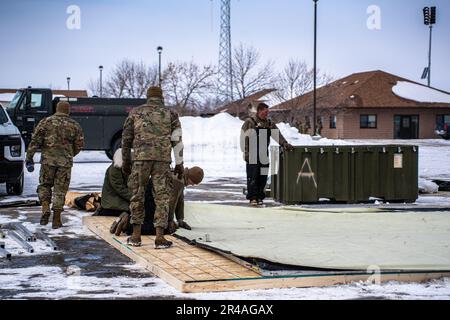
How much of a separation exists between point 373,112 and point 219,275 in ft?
166

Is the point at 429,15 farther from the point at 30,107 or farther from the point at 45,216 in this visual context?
the point at 30,107

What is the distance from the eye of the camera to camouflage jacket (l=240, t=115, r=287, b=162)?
1373 cm

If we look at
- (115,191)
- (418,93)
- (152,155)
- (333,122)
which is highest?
(418,93)

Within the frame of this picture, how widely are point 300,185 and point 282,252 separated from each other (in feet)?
19.7

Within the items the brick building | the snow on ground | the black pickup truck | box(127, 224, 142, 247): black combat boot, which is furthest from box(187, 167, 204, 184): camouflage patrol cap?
the brick building

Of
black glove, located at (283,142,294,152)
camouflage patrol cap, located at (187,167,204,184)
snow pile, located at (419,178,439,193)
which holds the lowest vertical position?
snow pile, located at (419,178,439,193)

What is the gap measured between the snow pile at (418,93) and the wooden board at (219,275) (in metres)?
51.0

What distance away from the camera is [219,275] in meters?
6.97

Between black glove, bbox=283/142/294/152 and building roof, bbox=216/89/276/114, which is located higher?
building roof, bbox=216/89/276/114

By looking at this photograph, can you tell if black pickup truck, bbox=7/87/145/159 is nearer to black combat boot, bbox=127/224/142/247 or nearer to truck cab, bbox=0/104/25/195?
truck cab, bbox=0/104/25/195

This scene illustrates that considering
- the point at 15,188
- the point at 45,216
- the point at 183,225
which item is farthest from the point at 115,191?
the point at 15,188

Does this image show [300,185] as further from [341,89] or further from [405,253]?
[341,89]

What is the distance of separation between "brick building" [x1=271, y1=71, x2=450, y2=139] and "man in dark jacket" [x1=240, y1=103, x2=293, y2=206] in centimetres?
4074

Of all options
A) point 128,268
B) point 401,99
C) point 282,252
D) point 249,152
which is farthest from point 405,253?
point 401,99
